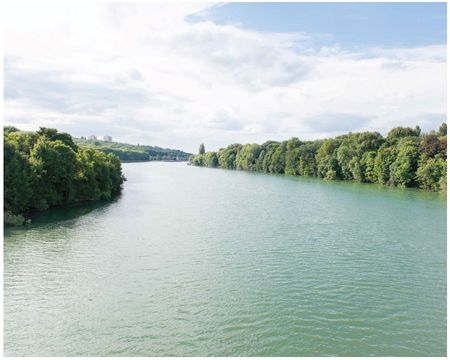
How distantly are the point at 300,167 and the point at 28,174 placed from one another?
78913mm

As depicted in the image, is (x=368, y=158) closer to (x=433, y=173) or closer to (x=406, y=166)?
(x=406, y=166)

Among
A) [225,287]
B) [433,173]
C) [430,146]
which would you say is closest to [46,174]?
[225,287]

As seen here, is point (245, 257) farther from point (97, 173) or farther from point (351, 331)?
point (97, 173)

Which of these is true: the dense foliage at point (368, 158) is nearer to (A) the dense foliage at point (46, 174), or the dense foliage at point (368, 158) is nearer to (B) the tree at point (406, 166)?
(B) the tree at point (406, 166)

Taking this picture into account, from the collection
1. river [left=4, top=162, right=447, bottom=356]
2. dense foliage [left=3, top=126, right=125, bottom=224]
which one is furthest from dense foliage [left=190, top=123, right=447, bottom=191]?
dense foliage [left=3, top=126, right=125, bottom=224]

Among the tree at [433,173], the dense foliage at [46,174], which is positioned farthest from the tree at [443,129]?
the dense foliage at [46,174]

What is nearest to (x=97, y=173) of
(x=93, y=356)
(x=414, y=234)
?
(x=414, y=234)

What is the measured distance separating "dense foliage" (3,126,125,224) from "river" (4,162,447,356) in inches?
111

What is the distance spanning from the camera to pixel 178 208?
4353 centimetres

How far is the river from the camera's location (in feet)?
47.0

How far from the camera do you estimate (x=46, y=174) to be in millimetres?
38906

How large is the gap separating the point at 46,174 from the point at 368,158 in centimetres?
6016

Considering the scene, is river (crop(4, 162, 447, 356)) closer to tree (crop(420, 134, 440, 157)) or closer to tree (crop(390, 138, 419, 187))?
tree (crop(420, 134, 440, 157))

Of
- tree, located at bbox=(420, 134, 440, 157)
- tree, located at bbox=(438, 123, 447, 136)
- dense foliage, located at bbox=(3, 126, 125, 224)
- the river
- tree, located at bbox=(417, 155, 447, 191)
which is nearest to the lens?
the river
